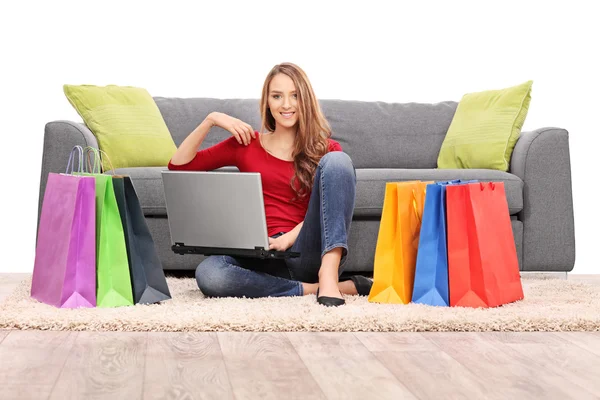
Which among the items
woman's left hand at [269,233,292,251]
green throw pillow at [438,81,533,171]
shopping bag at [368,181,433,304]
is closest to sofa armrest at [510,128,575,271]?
green throw pillow at [438,81,533,171]

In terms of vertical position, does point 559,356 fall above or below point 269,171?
below

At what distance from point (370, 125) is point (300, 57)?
1.61ft

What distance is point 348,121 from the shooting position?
13.9ft

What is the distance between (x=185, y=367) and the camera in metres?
1.88

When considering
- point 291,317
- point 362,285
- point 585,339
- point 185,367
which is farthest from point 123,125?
point 585,339

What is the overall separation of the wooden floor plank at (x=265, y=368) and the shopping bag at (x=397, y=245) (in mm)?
553

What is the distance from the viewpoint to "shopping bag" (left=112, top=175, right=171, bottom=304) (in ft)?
8.55

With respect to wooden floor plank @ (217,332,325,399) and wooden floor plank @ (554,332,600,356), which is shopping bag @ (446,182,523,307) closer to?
wooden floor plank @ (554,332,600,356)

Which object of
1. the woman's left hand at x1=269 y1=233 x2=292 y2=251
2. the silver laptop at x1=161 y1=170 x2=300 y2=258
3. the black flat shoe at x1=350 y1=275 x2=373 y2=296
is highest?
the silver laptop at x1=161 y1=170 x2=300 y2=258

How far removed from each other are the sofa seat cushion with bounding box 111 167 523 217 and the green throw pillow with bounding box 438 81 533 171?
0.66 ft


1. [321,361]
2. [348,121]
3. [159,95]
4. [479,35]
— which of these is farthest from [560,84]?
[321,361]

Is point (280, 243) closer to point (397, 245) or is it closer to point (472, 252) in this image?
point (397, 245)

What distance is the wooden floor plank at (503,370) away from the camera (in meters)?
1.70

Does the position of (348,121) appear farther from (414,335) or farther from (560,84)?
(414,335)
